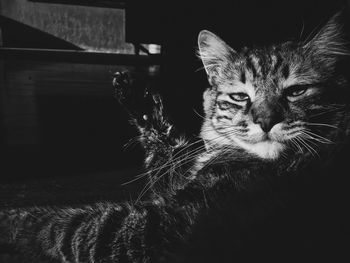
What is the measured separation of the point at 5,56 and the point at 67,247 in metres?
3.77

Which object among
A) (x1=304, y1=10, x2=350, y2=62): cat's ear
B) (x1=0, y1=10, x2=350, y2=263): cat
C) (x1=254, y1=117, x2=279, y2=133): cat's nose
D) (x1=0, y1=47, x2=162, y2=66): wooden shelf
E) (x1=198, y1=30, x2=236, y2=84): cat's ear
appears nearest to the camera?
(x1=0, y1=10, x2=350, y2=263): cat

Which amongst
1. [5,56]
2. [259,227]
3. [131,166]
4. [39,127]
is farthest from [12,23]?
[259,227]

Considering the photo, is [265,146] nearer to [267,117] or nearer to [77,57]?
[267,117]

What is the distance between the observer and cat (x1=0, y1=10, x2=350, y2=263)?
47 cm

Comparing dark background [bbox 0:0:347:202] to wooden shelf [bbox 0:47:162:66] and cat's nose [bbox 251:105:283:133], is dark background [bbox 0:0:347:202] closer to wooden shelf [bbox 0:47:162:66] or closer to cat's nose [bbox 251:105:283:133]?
cat's nose [bbox 251:105:283:133]

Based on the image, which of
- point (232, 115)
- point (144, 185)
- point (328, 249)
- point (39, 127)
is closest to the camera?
point (328, 249)

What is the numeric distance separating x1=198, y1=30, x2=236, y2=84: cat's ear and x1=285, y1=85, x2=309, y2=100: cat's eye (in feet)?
0.75

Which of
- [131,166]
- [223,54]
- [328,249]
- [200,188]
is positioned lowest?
[131,166]

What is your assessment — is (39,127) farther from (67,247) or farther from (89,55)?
(89,55)

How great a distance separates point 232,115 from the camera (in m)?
0.88

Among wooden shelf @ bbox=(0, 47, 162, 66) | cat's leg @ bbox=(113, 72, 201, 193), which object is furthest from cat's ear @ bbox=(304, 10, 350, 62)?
wooden shelf @ bbox=(0, 47, 162, 66)

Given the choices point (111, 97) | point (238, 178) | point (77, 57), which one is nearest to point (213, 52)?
point (238, 178)

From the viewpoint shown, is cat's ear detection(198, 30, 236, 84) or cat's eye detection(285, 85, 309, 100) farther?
cat's ear detection(198, 30, 236, 84)

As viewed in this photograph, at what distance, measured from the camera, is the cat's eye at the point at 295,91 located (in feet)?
2.61
